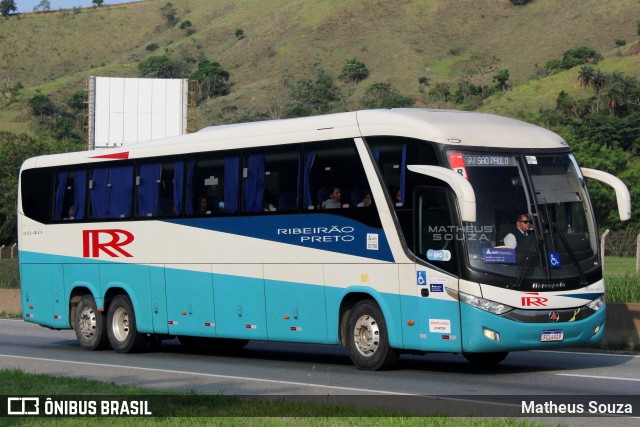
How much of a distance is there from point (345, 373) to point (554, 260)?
3.36 meters

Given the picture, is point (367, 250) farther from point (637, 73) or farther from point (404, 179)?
point (637, 73)

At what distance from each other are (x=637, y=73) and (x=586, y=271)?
116 metres

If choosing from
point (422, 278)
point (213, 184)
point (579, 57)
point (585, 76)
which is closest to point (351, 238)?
point (422, 278)

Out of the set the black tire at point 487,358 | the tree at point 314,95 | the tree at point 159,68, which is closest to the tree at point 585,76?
the tree at point 314,95

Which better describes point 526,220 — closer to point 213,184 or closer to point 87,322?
point 213,184

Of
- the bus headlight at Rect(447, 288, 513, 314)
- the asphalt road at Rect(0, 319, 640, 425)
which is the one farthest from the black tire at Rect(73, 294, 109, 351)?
the bus headlight at Rect(447, 288, 513, 314)

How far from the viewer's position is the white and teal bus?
54.9ft

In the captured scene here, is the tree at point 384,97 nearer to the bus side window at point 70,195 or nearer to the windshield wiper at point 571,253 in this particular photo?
the bus side window at point 70,195

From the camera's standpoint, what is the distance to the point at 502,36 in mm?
182375

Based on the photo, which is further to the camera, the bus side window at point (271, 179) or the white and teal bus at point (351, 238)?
the bus side window at point (271, 179)

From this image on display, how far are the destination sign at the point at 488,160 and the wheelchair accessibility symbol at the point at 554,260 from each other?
1.33m

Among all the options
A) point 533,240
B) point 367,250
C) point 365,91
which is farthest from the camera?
point 365,91

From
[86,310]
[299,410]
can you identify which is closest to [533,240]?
[299,410]

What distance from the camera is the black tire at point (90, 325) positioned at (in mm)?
23500
